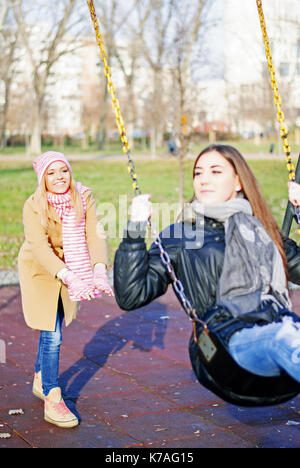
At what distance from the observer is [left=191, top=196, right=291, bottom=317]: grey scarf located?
3.06m

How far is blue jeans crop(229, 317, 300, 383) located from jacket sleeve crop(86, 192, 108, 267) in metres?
1.46

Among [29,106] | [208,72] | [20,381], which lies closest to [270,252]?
[20,381]

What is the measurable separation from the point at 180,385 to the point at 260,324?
2064 millimetres

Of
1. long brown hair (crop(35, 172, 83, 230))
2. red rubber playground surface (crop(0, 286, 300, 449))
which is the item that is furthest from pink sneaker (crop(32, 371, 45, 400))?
long brown hair (crop(35, 172, 83, 230))

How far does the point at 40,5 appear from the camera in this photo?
31.5m

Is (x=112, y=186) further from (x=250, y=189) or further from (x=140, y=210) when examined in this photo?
(x=140, y=210)

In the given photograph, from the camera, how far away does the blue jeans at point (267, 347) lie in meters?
2.85

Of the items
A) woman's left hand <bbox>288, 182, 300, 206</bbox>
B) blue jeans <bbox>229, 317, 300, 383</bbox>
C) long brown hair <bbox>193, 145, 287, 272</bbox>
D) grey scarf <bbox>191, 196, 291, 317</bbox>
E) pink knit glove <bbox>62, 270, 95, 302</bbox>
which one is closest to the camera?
blue jeans <bbox>229, 317, 300, 383</bbox>

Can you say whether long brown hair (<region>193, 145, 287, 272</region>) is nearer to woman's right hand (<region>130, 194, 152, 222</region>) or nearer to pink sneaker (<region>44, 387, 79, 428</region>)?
woman's right hand (<region>130, 194, 152, 222</region>)

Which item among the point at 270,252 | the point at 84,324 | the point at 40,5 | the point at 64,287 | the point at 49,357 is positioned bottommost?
the point at 84,324

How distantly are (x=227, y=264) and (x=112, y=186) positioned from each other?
1787 cm

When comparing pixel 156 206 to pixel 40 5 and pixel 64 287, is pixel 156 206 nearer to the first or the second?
pixel 64 287

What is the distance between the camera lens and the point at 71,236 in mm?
4188

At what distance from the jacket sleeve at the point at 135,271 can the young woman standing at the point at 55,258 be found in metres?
0.86
